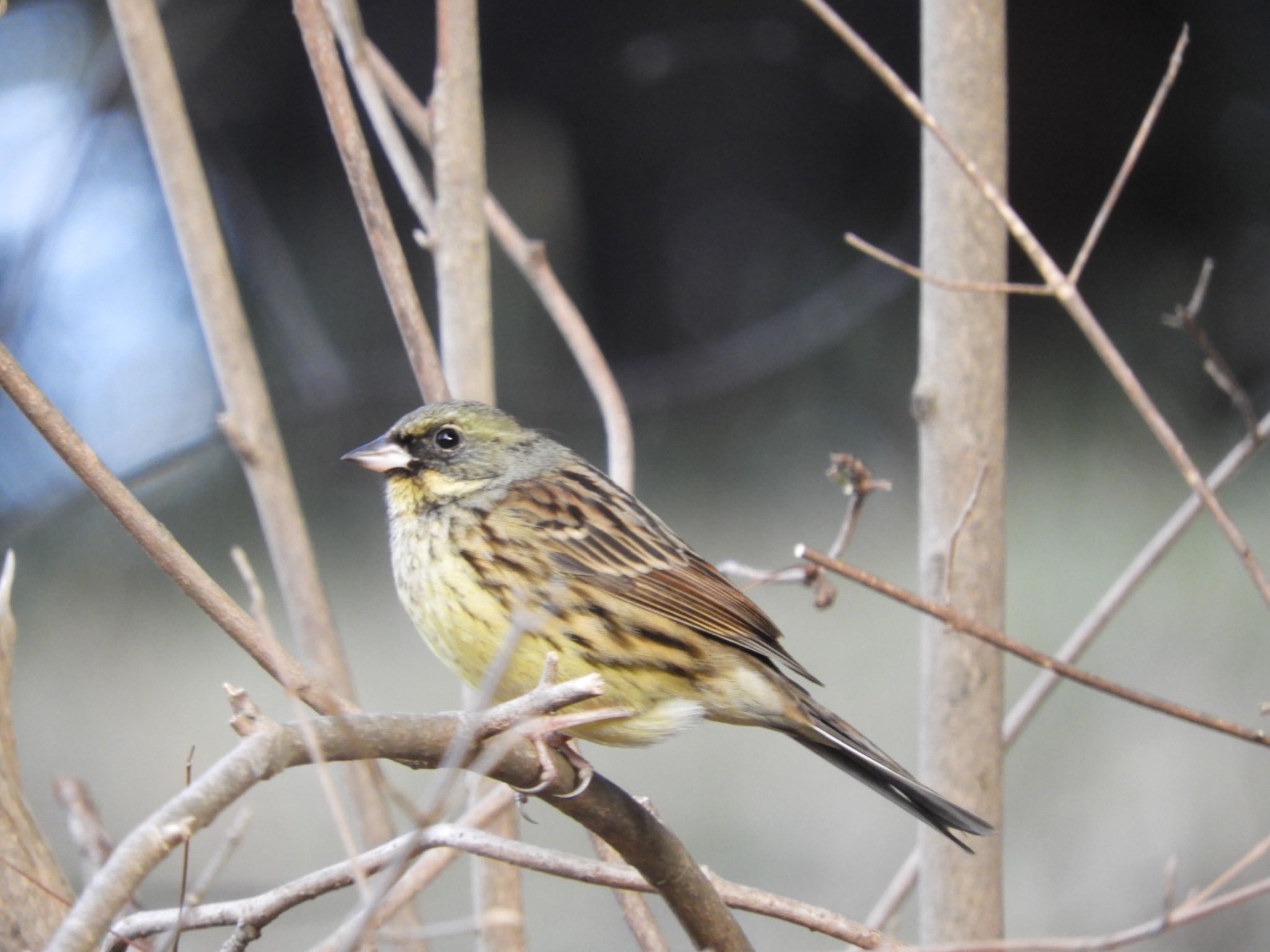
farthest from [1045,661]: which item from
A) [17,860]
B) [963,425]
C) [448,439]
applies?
[17,860]

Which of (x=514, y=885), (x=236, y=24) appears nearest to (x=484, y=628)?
(x=514, y=885)

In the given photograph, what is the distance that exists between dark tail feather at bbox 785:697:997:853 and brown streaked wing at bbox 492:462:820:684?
3.3 inches

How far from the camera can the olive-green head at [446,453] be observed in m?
2.50

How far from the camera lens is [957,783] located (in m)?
2.29

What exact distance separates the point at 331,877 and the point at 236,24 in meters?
3.28

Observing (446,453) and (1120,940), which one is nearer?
(1120,940)

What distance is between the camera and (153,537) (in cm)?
155

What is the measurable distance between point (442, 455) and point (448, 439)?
3 cm

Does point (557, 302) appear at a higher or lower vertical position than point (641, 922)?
higher

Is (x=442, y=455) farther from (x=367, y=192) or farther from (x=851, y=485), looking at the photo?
(x=851, y=485)

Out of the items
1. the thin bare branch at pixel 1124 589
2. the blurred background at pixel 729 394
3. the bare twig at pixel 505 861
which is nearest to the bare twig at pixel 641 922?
the bare twig at pixel 505 861

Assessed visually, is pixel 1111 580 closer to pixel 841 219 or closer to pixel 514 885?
pixel 841 219

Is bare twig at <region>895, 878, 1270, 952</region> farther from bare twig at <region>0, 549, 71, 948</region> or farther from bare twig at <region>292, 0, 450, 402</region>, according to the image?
bare twig at <region>292, 0, 450, 402</region>

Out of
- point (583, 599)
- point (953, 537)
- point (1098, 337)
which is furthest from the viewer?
point (583, 599)
